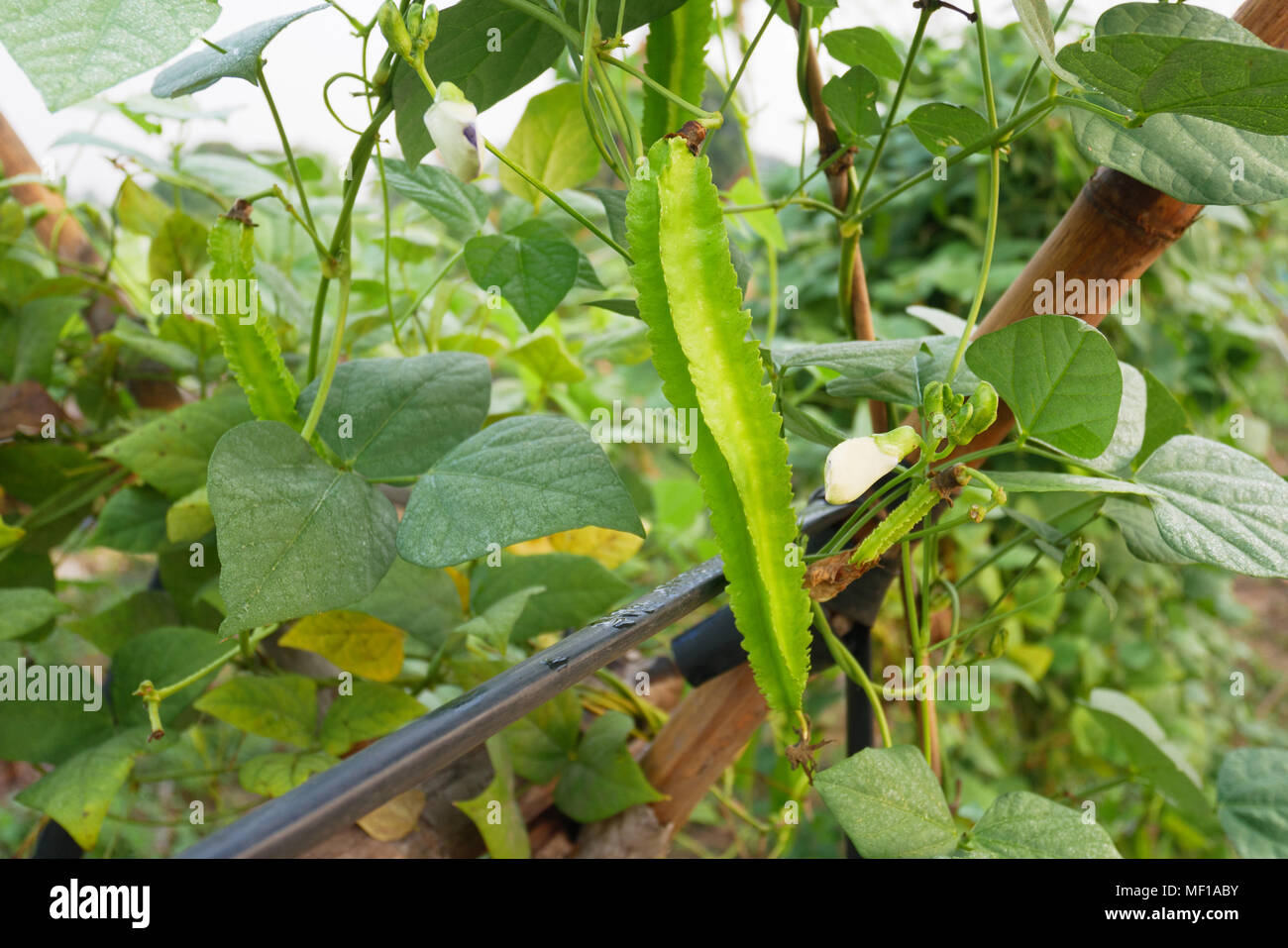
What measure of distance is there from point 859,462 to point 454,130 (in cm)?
18

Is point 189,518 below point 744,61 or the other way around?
below

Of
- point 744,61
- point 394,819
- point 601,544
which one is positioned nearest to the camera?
point 744,61

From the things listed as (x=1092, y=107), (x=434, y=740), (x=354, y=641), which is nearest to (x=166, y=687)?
(x=354, y=641)

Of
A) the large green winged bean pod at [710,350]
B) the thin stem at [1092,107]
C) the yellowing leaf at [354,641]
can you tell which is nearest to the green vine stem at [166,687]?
the yellowing leaf at [354,641]

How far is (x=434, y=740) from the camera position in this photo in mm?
244

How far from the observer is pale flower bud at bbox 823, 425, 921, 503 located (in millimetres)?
283

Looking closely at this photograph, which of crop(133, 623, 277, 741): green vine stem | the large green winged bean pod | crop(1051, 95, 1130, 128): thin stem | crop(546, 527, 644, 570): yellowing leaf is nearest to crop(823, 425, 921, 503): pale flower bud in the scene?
the large green winged bean pod

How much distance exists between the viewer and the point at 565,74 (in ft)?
1.92

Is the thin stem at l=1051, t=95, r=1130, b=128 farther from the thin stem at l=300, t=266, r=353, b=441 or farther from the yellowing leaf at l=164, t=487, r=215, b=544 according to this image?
the yellowing leaf at l=164, t=487, r=215, b=544

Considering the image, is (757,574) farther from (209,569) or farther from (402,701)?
(209,569)

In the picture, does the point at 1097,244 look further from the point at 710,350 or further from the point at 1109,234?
the point at 710,350

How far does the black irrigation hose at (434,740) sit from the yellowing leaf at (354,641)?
A: 223mm
